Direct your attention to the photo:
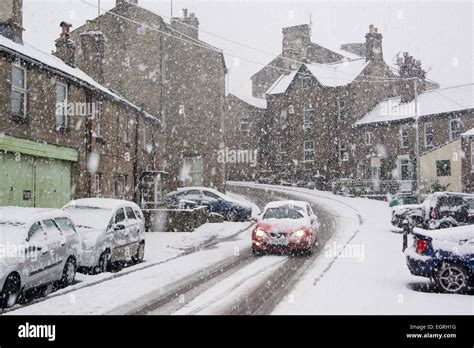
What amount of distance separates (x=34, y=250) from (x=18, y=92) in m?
9.23

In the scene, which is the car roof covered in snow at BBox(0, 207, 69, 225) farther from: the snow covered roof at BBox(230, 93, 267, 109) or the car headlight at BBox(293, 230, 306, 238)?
the snow covered roof at BBox(230, 93, 267, 109)

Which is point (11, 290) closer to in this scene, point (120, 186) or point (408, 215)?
point (408, 215)

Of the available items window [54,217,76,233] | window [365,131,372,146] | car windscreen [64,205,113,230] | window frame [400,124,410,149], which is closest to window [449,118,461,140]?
window frame [400,124,410,149]

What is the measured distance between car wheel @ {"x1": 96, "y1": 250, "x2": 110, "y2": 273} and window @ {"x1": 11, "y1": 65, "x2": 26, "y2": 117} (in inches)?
262

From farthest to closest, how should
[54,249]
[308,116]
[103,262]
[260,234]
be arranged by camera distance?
[308,116] < [260,234] < [103,262] < [54,249]

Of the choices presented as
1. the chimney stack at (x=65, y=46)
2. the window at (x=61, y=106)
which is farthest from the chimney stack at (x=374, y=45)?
the window at (x=61, y=106)

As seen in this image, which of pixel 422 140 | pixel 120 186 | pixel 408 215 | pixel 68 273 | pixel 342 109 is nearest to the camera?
pixel 68 273

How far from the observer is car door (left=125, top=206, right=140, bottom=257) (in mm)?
14508

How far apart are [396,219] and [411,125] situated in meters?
23.4

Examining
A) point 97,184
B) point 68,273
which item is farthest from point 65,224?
point 97,184

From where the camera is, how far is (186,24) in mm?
39000

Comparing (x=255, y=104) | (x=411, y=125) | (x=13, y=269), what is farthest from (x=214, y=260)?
(x=255, y=104)

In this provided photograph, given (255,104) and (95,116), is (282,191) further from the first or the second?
(95,116)

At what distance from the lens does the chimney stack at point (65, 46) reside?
939 inches
